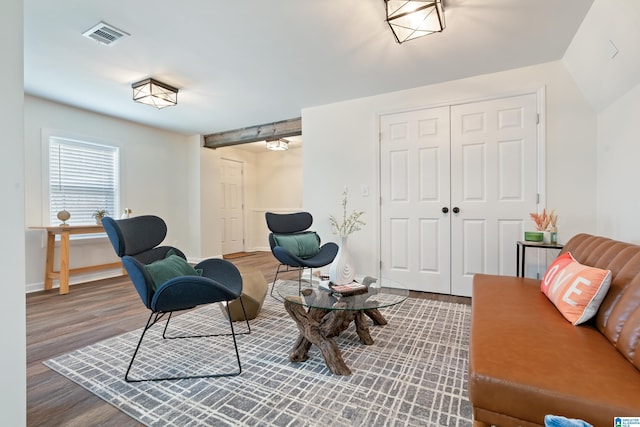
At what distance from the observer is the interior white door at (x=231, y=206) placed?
648cm

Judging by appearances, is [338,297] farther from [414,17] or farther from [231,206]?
[231,206]

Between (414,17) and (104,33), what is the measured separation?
2.31 m

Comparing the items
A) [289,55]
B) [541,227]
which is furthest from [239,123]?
[541,227]

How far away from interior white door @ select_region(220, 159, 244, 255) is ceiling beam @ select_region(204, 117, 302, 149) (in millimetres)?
979

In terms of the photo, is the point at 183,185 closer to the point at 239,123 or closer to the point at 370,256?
the point at 239,123

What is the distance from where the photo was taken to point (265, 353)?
2008 millimetres

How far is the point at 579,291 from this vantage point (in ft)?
4.77

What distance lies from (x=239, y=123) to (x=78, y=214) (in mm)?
2609

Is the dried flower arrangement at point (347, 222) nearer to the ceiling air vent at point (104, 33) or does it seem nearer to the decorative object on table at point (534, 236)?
the decorative object on table at point (534, 236)

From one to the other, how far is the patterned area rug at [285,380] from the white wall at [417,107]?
5.05ft

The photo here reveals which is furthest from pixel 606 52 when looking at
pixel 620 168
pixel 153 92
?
pixel 153 92

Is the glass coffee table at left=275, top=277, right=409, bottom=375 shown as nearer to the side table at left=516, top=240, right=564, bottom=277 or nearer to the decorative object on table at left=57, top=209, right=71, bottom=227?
the side table at left=516, top=240, right=564, bottom=277

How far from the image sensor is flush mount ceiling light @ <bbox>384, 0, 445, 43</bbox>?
6.30 ft

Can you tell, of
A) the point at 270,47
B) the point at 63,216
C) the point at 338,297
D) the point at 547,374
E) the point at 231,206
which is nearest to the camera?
the point at 547,374
